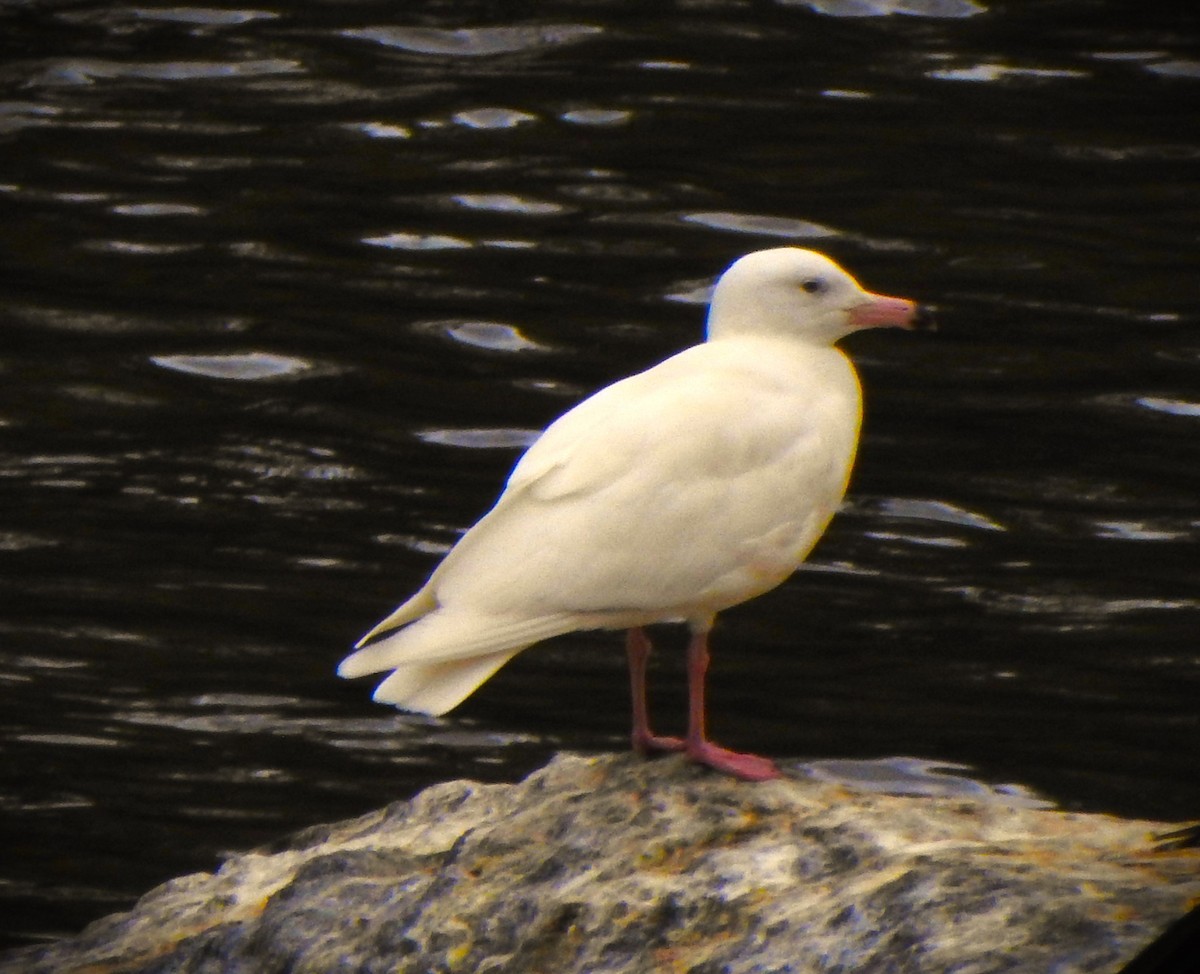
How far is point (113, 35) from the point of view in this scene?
1655 cm

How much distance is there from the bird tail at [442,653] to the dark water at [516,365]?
9.24ft

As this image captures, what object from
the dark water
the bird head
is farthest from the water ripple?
the bird head

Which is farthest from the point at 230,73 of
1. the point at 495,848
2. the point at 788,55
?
the point at 495,848

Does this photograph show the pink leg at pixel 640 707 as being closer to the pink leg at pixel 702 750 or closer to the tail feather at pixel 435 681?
the pink leg at pixel 702 750

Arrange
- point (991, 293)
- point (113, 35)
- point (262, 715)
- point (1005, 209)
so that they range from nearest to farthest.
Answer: point (262, 715), point (991, 293), point (1005, 209), point (113, 35)

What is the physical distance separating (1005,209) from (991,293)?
1115mm

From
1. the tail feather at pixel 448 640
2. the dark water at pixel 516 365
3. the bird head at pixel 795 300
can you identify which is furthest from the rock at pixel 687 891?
the dark water at pixel 516 365

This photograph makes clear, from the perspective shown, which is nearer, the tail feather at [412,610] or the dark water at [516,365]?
the tail feather at [412,610]

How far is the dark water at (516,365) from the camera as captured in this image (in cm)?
915

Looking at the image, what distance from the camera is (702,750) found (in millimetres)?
6012

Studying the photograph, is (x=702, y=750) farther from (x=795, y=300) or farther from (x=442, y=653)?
(x=795, y=300)

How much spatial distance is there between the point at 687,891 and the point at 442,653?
2.67ft

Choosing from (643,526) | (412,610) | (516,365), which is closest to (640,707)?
(643,526)

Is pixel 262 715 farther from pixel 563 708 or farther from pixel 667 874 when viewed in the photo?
pixel 667 874
